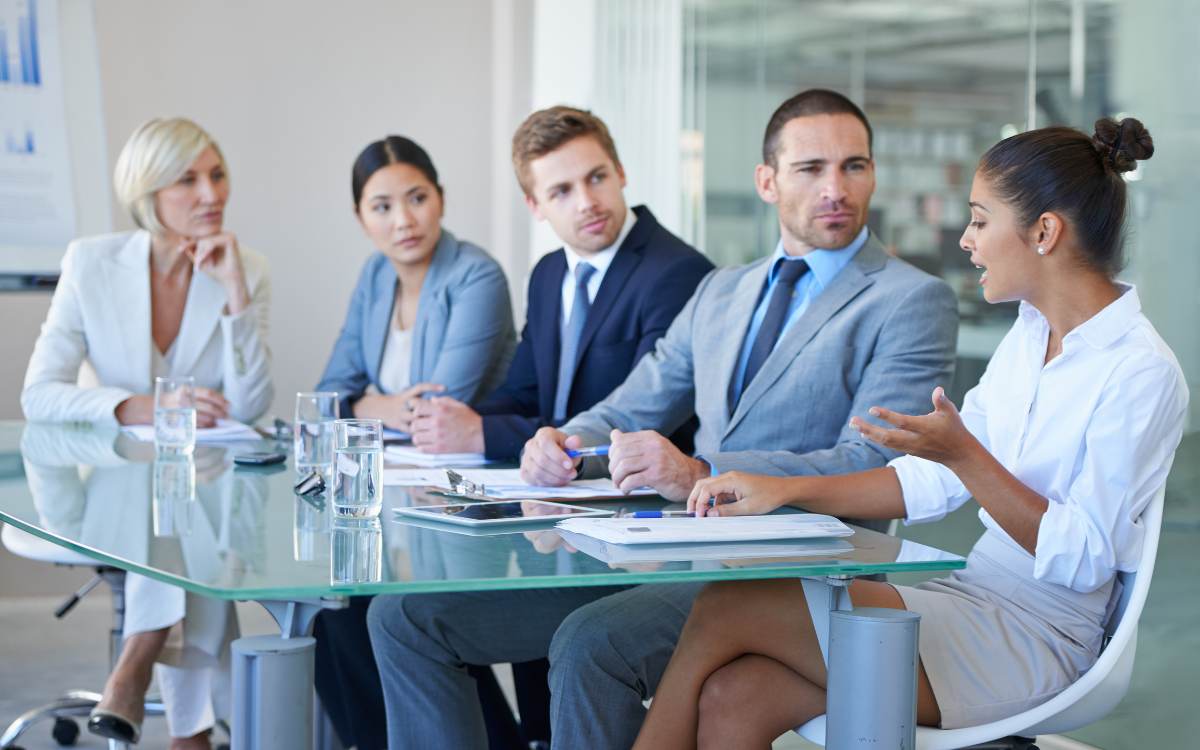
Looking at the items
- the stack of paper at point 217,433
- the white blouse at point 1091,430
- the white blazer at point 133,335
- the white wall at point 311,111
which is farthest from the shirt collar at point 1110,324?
the white wall at point 311,111

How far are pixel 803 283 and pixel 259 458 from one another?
1.09m

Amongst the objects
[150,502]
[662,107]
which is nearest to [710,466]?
[150,502]

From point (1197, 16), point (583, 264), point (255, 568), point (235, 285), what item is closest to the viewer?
point (255, 568)

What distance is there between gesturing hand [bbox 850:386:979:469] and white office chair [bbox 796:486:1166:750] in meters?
0.26

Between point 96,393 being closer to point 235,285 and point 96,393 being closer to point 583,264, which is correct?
point 235,285

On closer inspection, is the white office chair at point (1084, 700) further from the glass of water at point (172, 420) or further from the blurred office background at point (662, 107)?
the glass of water at point (172, 420)

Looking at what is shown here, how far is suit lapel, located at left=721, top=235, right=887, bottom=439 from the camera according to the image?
2395 millimetres

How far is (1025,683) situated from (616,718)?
0.57 metres

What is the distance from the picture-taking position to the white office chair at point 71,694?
2912 mm

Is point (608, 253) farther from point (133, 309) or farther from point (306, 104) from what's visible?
point (306, 104)

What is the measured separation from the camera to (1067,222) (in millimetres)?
1845

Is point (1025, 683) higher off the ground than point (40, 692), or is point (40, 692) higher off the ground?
point (1025, 683)

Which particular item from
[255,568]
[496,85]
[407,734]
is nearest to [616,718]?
[407,734]

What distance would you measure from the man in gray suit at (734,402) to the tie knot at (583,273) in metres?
0.41
